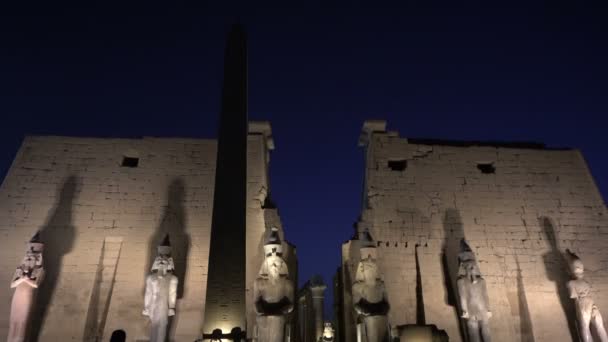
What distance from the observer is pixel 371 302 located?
8.90 meters

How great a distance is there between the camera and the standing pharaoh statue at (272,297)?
27.0ft

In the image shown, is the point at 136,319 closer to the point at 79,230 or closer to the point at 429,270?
the point at 79,230

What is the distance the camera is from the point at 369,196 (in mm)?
11875

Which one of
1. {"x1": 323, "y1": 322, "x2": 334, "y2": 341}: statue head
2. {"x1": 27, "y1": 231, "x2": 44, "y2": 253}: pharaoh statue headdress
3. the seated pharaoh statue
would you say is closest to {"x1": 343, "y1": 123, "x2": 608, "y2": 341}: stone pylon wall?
the seated pharaoh statue

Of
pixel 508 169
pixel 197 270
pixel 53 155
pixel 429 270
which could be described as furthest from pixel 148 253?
pixel 508 169

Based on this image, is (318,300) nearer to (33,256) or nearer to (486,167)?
(486,167)

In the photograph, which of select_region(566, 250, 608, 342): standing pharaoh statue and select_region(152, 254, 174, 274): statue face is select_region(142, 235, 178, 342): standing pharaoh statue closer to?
select_region(152, 254, 174, 274): statue face

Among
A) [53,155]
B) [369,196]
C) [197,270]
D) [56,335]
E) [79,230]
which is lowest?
[56,335]

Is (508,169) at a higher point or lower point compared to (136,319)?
higher

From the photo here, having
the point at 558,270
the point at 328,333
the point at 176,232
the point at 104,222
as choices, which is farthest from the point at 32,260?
the point at 558,270

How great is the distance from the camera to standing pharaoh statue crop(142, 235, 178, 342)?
8.72m

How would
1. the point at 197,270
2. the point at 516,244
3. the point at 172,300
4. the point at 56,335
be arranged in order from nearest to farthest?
the point at 172,300 < the point at 56,335 < the point at 197,270 < the point at 516,244

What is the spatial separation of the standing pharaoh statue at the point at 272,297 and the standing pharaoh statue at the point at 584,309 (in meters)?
6.09

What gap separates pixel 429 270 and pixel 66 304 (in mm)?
7777
